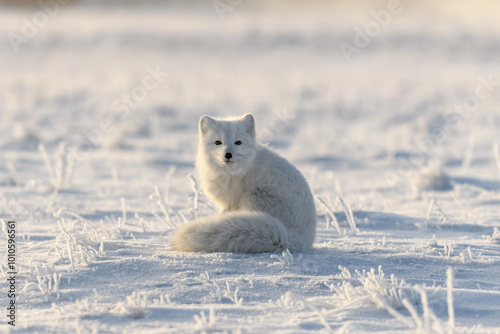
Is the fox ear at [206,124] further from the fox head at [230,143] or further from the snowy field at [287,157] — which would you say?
the snowy field at [287,157]

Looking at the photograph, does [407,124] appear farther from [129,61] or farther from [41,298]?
[129,61]

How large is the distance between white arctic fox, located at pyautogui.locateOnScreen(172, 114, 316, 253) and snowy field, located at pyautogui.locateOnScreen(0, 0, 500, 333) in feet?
0.44

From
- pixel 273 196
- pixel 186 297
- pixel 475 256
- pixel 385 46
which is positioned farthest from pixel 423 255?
pixel 385 46

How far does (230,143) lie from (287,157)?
19.6 ft

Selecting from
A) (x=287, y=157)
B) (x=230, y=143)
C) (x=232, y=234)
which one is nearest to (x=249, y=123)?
(x=230, y=143)

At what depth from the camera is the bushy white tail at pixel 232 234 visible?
13.5ft

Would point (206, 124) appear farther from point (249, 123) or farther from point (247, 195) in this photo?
point (247, 195)

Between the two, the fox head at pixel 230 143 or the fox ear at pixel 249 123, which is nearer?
the fox head at pixel 230 143

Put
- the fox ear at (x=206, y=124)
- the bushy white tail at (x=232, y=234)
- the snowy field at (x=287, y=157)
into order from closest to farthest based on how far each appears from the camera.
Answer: the snowy field at (x=287, y=157)
the bushy white tail at (x=232, y=234)
the fox ear at (x=206, y=124)

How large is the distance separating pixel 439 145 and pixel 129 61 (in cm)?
1727

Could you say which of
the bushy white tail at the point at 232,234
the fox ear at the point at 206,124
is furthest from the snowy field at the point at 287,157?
the fox ear at the point at 206,124

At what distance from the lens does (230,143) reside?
443 cm

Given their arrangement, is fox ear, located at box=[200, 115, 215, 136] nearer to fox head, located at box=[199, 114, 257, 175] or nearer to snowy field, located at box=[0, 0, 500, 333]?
fox head, located at box=[199, 114, 257, 175]

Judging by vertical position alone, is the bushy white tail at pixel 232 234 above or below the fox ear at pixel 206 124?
below
